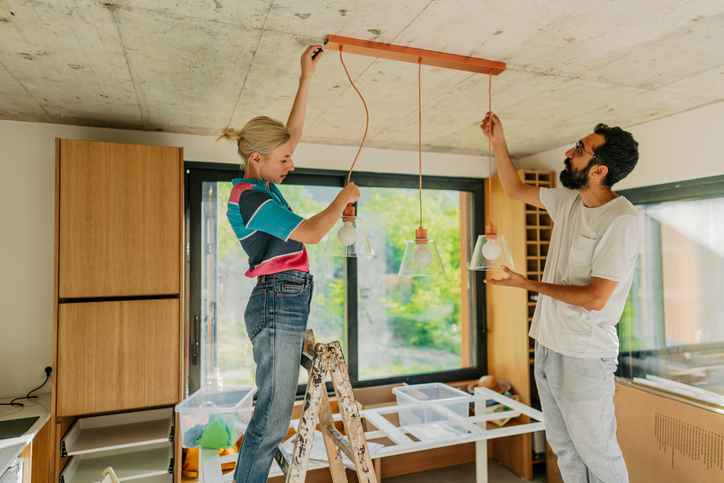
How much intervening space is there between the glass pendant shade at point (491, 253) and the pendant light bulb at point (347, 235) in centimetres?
50

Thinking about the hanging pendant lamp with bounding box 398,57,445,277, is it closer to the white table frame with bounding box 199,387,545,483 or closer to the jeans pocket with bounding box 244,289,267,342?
the jeans pocket with bounding box 244,289,267,342

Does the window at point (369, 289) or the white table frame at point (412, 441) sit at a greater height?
the window at point (369, 289)

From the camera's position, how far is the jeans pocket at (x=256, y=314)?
60.2 inches

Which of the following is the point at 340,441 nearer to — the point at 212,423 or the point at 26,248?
the point at 212,423

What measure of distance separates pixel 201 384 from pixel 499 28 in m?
2.81

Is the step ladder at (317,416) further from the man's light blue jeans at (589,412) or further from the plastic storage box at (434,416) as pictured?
the plastic storage box at (434,416)

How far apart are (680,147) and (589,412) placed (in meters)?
1.88

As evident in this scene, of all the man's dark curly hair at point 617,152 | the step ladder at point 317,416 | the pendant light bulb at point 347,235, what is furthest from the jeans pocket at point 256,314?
the man's dark curly hair at point 617,152

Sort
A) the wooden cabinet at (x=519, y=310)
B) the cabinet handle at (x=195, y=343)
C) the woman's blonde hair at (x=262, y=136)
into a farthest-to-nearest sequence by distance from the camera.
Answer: the wooden cabinet at (x=519, y=310), the cabinet handle at (x=195, y=343), the woman's blonde hair at (x=262, y=136)

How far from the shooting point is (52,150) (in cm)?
284

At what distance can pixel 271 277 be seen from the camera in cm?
159

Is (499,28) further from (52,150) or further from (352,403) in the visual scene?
(52,150)

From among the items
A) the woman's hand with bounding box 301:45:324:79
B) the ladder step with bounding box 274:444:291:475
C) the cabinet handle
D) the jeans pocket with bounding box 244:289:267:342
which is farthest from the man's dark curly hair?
the cabinet handle

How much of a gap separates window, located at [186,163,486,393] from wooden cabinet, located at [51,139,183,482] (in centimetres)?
46
